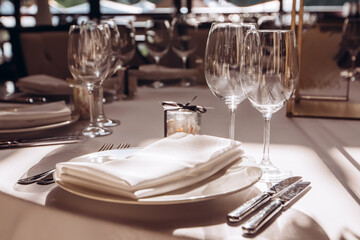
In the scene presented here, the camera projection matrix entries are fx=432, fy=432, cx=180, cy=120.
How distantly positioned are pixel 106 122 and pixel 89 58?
181 mm

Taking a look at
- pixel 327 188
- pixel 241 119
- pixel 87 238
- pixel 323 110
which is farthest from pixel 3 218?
pixel 323 110

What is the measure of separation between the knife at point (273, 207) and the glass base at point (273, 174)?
0.04 m

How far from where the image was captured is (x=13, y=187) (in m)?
0.68

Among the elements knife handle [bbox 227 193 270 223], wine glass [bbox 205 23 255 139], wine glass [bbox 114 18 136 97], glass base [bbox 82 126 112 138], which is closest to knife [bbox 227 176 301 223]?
knife handle [bbox 227 193 270 223]

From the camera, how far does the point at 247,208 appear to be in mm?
554

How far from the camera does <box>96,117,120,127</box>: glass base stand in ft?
3.72

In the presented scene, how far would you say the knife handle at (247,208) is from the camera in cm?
53

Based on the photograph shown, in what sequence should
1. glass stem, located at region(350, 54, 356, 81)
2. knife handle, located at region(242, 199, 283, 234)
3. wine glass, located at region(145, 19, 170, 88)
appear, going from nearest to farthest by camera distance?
knife handle, located at region(242, 199, 283, 234) < glass stem, located at region(350, 54, 356, 81) < wine glass, located at region(145, 19, 170, 88)

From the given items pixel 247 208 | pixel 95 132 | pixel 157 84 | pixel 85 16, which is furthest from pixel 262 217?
pixel 85 16

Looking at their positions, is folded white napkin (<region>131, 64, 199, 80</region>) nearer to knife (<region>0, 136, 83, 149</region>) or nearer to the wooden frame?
the wooden frame

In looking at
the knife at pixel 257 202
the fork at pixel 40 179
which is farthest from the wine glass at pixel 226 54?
the fork at pixel 40 179

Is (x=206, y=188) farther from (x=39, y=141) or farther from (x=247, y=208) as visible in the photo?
(x=39, y=141)

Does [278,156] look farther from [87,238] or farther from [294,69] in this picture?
[87,238]

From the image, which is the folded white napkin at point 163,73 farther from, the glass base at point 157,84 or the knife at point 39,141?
the knife at point 39,141
